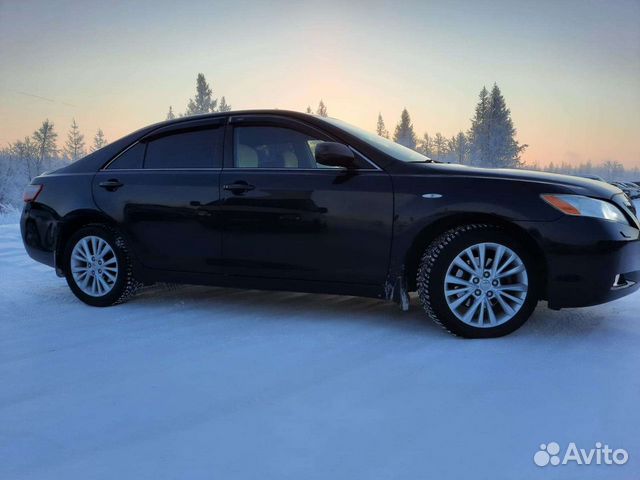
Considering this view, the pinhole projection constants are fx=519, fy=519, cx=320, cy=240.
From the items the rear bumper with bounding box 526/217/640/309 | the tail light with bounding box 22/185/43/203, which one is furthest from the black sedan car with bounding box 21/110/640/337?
the tail light with bounding box 22/185/43/203

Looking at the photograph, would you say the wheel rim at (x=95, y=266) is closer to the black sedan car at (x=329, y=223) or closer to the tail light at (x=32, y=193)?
the black sedan car at (x=329, y=223)

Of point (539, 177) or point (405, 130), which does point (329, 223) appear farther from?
Answer: point (405, 130)

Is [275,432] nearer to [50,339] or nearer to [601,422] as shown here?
[601,422]

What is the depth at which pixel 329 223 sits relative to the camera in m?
3.76

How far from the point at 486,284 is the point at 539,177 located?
83cm

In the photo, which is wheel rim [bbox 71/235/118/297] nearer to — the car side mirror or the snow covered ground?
the snow covered ground

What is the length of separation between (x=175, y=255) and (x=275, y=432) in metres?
2.42

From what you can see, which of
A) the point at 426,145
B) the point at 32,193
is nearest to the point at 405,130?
the point at 426,145

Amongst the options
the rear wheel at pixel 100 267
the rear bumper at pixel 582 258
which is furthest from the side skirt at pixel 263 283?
the rear bumper at pixel 582 258

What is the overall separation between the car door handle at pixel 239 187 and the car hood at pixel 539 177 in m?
1.31

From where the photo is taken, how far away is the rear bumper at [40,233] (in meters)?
4.76

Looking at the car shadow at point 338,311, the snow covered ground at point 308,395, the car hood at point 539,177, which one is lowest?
the snow covered ground at point 308,395

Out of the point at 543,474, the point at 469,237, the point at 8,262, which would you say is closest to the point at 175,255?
the point at 469,237

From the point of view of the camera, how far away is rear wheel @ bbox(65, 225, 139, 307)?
14.8 ft
